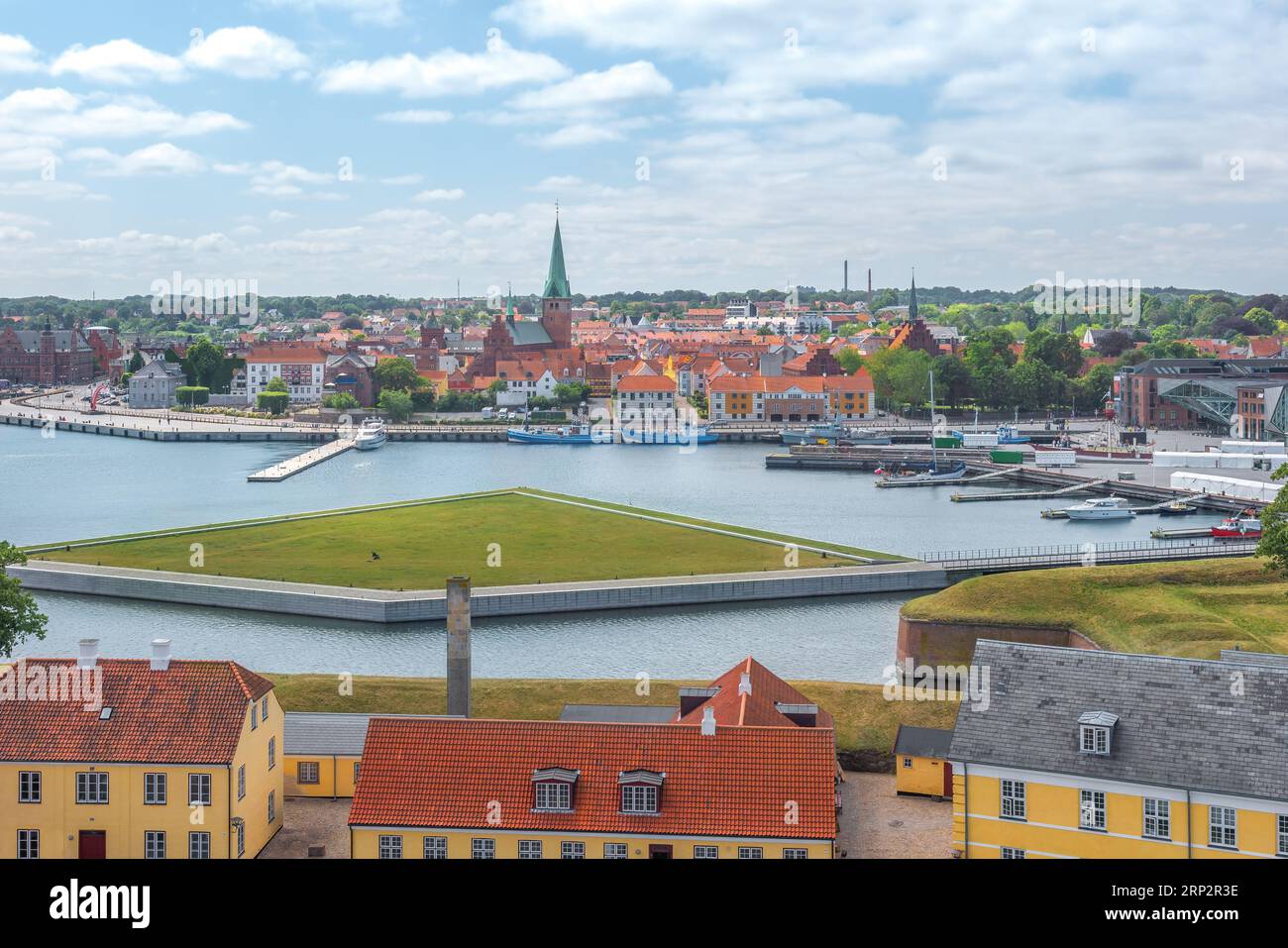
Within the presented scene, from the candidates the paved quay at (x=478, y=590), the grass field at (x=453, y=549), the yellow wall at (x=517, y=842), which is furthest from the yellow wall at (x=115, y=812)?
the grass field at (x=453, y=549)

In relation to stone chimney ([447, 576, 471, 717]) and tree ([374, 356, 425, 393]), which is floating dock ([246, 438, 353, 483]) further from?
stone chimney ([447, 576, 471, 717])

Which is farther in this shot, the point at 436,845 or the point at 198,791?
the point at 198,791

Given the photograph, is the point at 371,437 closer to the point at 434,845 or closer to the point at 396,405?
the point at 396,405

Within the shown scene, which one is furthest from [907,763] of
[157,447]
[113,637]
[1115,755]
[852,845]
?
[157,447]

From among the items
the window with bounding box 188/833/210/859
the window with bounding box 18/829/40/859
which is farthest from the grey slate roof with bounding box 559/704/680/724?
the window with bounding box 18/829/40/859

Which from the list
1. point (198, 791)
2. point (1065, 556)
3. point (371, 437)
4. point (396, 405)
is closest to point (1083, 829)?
point (198, 791)

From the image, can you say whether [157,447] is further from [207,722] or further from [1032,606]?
[207,722]
